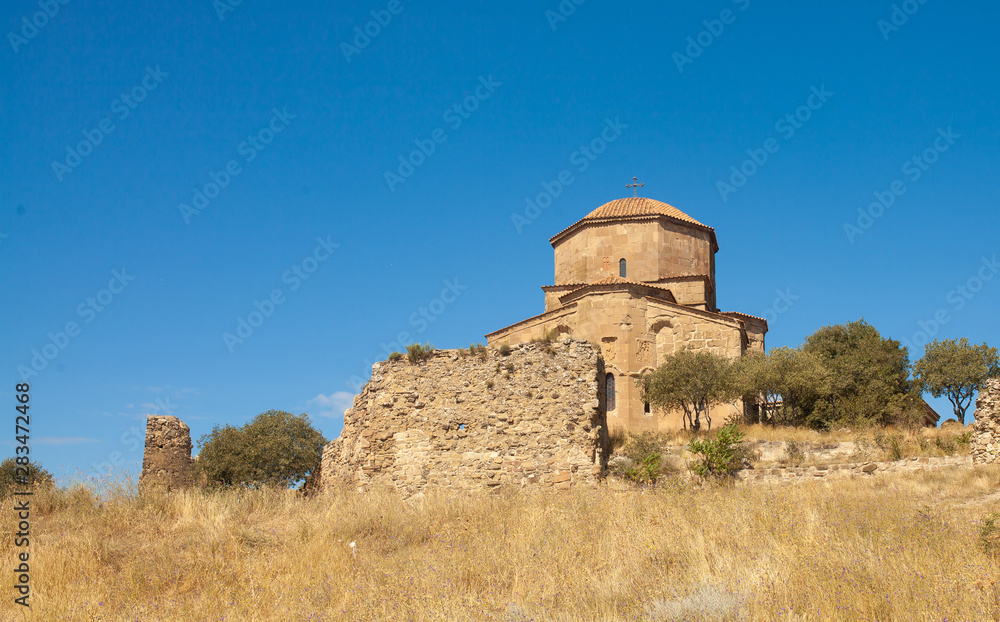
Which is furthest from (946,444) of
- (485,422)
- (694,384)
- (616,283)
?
(616,283)

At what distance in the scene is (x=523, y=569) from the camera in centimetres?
627

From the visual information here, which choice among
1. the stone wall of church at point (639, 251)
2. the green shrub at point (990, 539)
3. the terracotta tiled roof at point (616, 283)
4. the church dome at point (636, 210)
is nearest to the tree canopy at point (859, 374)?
the terracotta tiled roof at point (616, 283)

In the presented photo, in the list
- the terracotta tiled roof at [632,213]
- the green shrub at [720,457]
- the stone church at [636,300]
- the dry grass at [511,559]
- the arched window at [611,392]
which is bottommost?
the dry grass at [511,559]

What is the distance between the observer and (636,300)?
25.8 metres

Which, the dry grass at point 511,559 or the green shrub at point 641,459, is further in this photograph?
the green shrub at point 641,459

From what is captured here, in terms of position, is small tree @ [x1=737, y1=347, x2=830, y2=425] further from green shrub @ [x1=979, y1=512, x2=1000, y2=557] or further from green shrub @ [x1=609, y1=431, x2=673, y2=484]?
green shrub @ [x1=979, y1=512, x2=1000, y2=557]

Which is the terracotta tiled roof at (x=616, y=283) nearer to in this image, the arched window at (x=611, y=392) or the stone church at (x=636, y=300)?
the stone church at (x=636, y=300)

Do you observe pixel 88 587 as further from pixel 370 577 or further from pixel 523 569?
pixel 523 569

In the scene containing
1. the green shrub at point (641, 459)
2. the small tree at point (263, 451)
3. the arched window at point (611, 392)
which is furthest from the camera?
the arched window at point (611, 392)

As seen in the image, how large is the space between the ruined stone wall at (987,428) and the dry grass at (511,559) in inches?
222

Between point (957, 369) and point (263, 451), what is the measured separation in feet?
73.6

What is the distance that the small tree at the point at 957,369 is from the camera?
24.0 metres

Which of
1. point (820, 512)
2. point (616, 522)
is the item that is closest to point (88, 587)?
point (616, 522)

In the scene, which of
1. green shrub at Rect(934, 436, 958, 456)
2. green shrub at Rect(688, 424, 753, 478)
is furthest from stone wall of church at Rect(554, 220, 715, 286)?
green shrub at Rect(688, 424, 753, 478)
